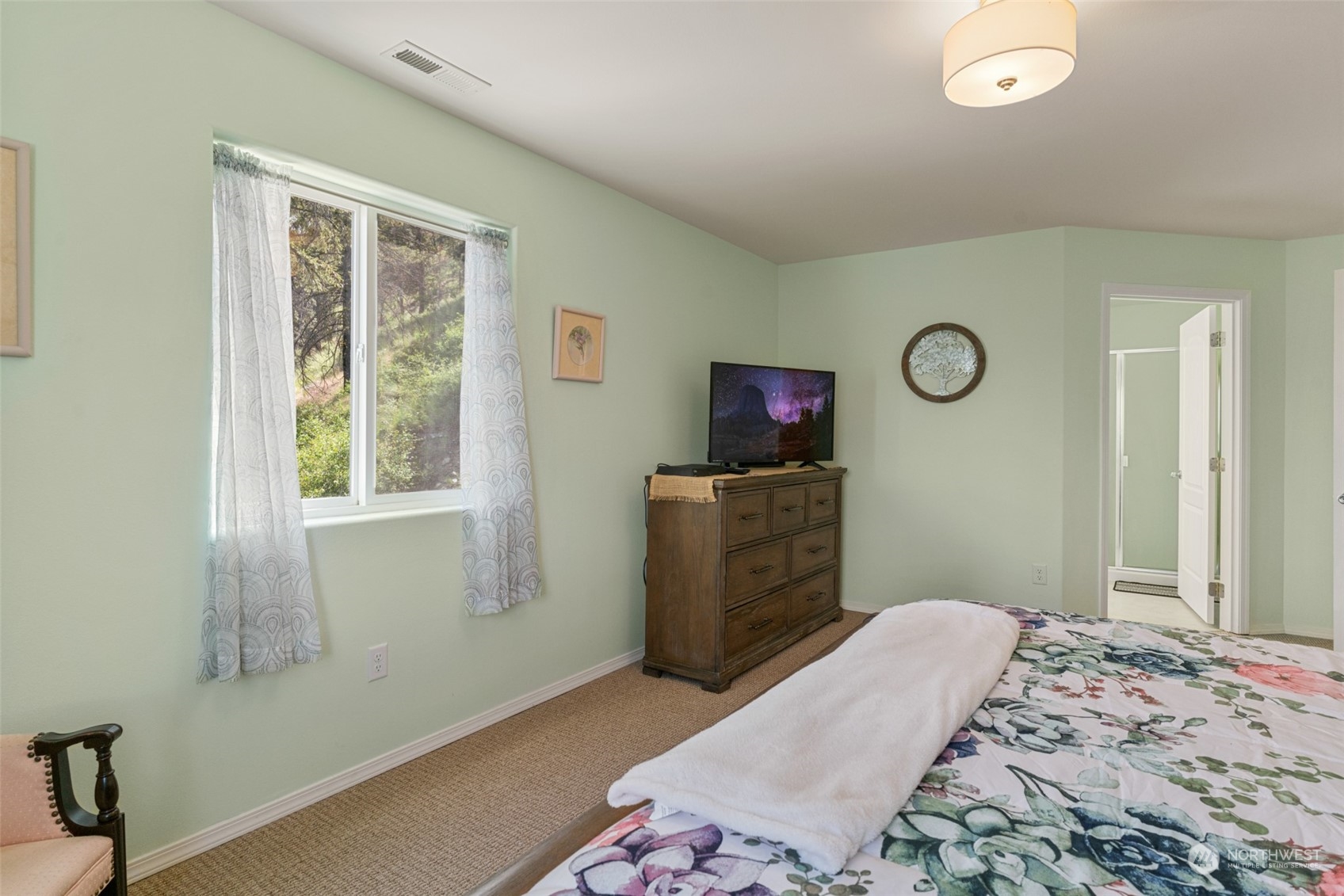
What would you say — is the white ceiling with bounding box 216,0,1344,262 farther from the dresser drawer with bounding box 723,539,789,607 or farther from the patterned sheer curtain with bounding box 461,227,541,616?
the dresser drawer with bounding box 723,539,789,607

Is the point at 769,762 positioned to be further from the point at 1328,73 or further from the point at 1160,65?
the point at 1328,73

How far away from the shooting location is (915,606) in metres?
2.29

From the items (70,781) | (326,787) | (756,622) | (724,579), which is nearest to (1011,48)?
(724,579)

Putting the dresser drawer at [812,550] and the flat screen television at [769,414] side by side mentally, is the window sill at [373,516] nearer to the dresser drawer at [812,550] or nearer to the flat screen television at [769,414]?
the flat screen television at [769,414]

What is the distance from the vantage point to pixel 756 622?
11.8 feet

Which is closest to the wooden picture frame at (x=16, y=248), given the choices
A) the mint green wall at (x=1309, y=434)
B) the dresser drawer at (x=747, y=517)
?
the dresser drawer at (x=747, y=517)

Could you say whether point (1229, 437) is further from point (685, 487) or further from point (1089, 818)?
point (1089, 818)

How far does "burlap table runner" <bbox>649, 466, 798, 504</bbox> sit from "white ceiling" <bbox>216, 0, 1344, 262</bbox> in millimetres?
1469

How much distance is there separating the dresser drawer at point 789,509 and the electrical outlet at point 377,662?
203cm

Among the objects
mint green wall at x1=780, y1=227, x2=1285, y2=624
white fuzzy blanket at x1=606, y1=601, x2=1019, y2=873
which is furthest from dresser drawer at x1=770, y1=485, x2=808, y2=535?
white fuzzy blanket at x1=606, y1=601, x2=1019, y2=873

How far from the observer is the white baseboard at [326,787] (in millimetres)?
1935

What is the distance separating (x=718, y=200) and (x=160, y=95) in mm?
2455

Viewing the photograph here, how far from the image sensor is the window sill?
232 cm

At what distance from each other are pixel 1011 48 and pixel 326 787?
3.05m
